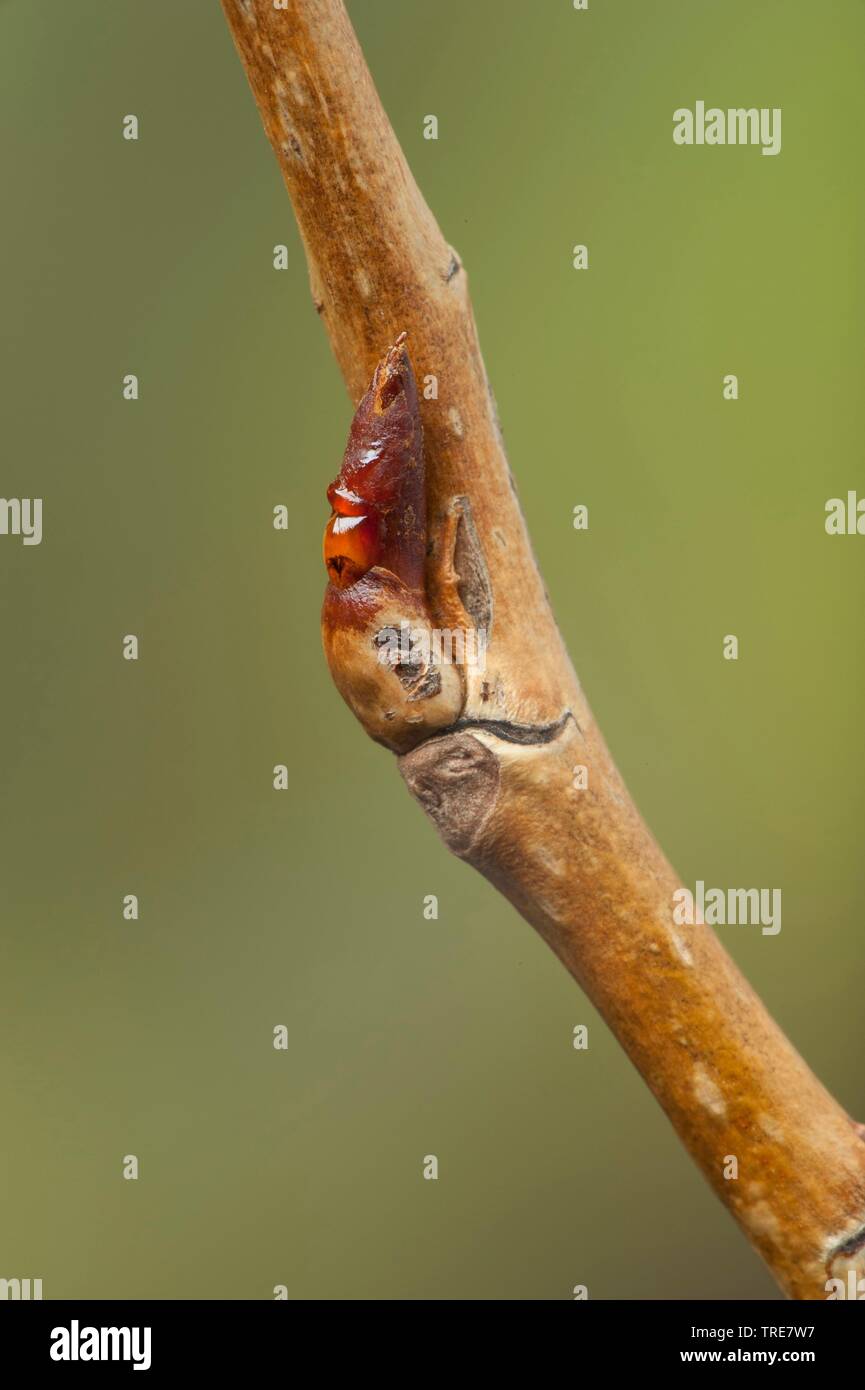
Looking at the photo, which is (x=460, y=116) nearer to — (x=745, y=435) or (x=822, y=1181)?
(x=745, y=435)

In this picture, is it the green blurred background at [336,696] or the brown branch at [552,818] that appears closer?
the brown branch at [552,818]

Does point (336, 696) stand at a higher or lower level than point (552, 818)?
higher

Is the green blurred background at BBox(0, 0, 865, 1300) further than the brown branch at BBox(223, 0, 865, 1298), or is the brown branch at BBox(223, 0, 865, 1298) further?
the green blurred background at BBox(0, 0, 865, 1300)

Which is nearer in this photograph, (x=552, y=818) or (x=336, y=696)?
(x=552, y=818)

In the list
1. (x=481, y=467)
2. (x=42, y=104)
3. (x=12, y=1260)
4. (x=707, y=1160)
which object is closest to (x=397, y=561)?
(x=481, y=467)
